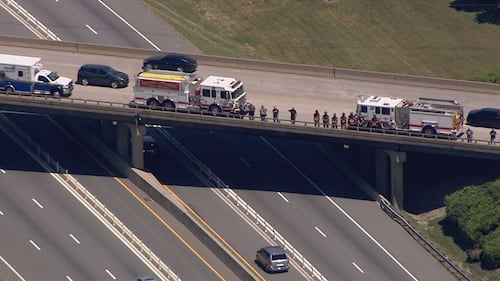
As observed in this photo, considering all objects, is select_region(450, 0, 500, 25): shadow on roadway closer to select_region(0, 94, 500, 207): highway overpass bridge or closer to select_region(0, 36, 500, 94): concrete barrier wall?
select_region(0, 36, 500, 94): concrete barrier wall

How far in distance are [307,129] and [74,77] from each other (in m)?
20.2

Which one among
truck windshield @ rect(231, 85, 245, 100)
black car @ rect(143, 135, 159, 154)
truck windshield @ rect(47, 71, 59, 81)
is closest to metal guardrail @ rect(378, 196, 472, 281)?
truck windshield @ rect(231, 85, 245, 100)

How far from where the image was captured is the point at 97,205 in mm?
142125

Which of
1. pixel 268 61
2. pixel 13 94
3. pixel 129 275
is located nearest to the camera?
pixel 129 275

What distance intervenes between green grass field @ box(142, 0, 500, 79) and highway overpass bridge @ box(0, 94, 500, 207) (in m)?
23.6

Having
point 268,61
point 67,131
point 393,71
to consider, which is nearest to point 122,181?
point 67,131

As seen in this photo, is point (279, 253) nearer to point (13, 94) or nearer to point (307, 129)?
point (307, 129)

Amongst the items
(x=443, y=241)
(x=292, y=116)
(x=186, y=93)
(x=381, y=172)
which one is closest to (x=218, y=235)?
(x=292, y=116)

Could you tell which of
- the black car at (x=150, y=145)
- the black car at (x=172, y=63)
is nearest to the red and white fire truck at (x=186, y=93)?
the black car at (x=150, y=145)

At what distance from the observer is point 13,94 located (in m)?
145

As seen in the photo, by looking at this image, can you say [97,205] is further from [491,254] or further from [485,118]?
[485,118]

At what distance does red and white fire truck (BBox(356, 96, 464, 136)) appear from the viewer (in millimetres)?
141000

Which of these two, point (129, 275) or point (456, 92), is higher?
point (456, 92)

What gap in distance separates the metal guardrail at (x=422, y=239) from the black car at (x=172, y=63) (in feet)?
60.4
